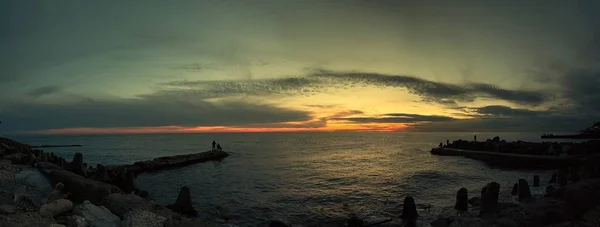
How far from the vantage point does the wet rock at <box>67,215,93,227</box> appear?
27.6 feet

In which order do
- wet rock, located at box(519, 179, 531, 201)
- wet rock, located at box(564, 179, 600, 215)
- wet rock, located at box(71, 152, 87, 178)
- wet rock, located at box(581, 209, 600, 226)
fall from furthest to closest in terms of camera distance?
wet rock, located at box(71, 152, 87, 178), wet rock, located at box(519, 179, 531, 201), wet rock, located at box(564, 179, 600, 215), wet rock, located at box(581, 209, 600, 226)

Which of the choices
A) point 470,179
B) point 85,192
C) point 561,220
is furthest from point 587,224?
point 470,179

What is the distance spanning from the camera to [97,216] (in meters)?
9.10

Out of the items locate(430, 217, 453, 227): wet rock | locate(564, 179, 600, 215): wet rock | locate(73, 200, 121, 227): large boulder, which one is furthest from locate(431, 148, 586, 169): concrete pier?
locate(73, 200, 121, 227): large boulder

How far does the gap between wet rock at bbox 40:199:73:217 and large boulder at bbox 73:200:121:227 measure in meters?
0.43

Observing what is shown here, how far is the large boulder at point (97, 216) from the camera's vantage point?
8859mm

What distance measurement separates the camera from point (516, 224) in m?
13.1

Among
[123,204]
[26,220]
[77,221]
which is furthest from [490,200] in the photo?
[26,220]

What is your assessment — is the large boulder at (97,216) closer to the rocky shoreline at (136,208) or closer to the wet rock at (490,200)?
the rocky shoreline at (136,208)

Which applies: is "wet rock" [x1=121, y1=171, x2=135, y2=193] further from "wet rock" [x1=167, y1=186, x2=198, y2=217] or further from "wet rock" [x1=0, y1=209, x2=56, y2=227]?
"wet rock" [x1=0, y1=209, x2=56, y2=227]

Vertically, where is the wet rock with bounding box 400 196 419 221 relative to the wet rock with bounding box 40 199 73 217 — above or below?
below

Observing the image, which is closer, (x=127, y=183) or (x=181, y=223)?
(x=181, y=223)

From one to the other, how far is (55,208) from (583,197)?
18.3 meters

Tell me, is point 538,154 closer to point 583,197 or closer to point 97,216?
point 583,197
